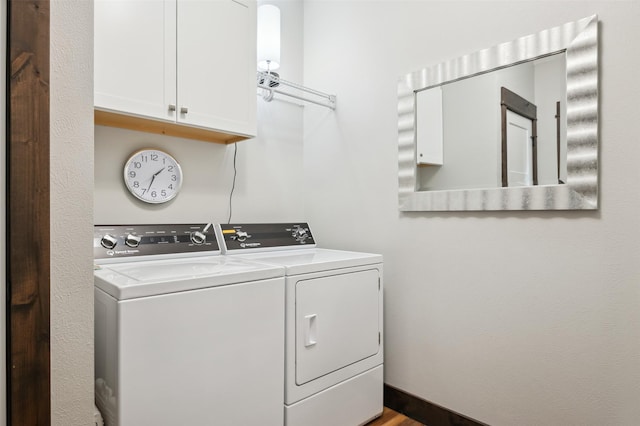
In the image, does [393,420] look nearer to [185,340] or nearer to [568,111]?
[185,340]

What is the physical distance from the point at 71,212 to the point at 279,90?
189 cm

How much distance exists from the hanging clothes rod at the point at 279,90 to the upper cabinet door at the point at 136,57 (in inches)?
22.3

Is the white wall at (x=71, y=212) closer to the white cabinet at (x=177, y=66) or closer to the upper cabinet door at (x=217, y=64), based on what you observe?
the white cabinet at (x=177, y=66)

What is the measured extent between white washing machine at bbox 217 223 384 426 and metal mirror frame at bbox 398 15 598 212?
1.86 feet

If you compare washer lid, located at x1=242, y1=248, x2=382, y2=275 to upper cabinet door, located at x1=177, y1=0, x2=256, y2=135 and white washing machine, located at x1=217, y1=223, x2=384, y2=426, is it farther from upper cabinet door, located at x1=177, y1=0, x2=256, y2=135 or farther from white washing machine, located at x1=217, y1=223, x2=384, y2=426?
upper cabinet door, located at x1=177, y1=0, x2=256, y2=135

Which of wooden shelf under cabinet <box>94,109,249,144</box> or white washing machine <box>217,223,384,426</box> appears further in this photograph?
wooden shelf under cabinet <box>94,109,249,144</box>

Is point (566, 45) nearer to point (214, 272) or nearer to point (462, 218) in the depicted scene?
point (462, 218)

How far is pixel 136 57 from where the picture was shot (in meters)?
1.66

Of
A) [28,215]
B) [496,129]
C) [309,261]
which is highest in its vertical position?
[496,129]

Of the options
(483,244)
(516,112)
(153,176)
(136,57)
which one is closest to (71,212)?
(136,57)

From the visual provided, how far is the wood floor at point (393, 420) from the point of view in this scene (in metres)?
1.97

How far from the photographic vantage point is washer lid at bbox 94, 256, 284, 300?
1226 millimetres

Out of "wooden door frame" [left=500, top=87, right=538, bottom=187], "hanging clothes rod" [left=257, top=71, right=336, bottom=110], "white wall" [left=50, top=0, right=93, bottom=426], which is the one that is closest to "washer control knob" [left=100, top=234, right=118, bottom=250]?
"white wall" [left=50, top=0, right=93, bottom=426]

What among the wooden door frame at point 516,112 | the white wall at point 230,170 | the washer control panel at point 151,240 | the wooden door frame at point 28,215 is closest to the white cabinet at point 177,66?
the white wall at point 230,170
